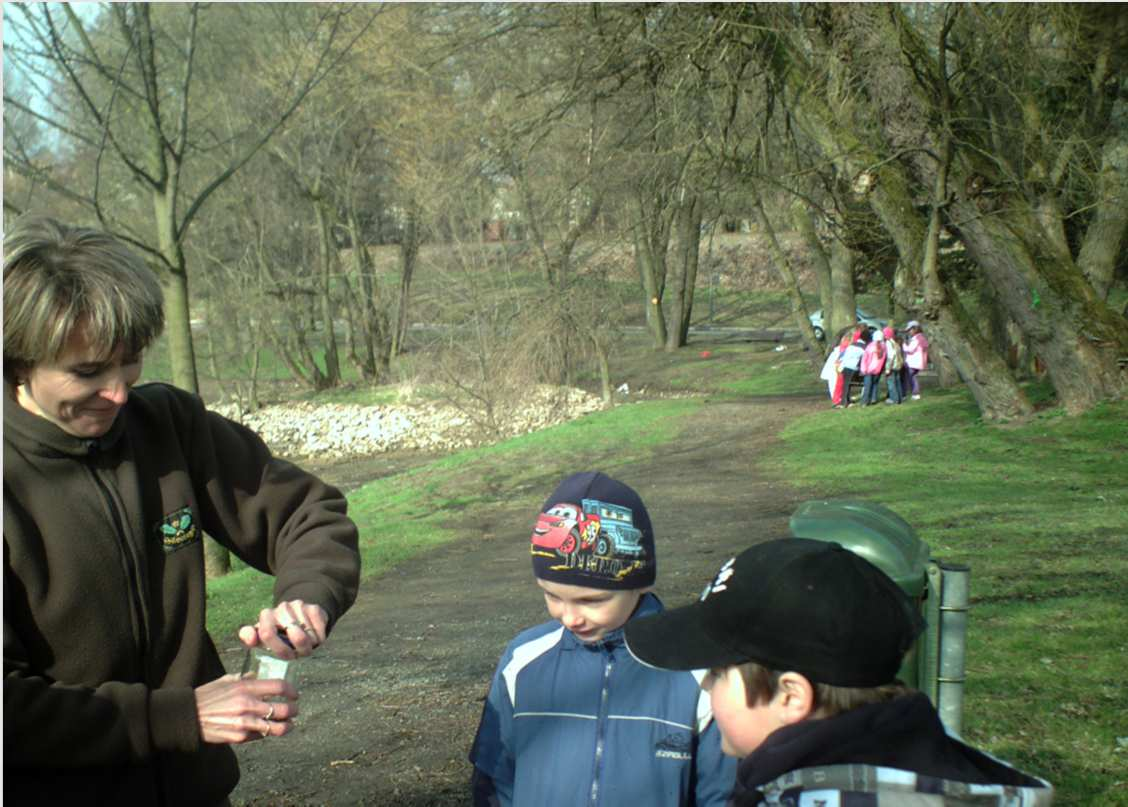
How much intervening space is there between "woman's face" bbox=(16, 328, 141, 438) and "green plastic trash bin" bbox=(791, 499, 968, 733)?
158 centimetres

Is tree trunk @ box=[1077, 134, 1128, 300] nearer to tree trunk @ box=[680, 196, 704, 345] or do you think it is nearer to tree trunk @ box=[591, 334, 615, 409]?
tree trunk @ box=[680, 196, 704, 345]

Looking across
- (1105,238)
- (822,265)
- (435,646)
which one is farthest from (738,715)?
(822,265)

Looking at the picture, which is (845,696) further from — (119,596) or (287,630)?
(119,596)

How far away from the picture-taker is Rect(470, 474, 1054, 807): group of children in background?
188 centimetres

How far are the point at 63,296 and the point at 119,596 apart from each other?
585 millimetres

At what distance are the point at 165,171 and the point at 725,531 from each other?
22.6ft

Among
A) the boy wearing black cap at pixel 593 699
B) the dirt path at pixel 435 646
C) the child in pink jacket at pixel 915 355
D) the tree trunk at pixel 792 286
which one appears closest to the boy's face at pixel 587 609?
the boy wearing black cap at pixel 593 699

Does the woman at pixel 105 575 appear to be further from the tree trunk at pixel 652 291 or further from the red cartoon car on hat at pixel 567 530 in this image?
the tree trunk at pixel 652 291

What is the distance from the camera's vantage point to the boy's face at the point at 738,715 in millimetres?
2031

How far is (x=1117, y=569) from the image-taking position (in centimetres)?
841

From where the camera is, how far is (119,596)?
2289 mm

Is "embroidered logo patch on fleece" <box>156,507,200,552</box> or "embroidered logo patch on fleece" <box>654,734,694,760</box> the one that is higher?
"embroidered logo patch on fleece" <box>156,507,200,552</box>

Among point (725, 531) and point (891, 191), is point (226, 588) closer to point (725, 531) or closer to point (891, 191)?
point (725, 531)


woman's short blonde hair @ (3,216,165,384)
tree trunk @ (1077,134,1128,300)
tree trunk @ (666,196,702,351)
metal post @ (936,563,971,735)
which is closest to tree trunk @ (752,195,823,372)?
tree trunk @ (666,196,702,351)
